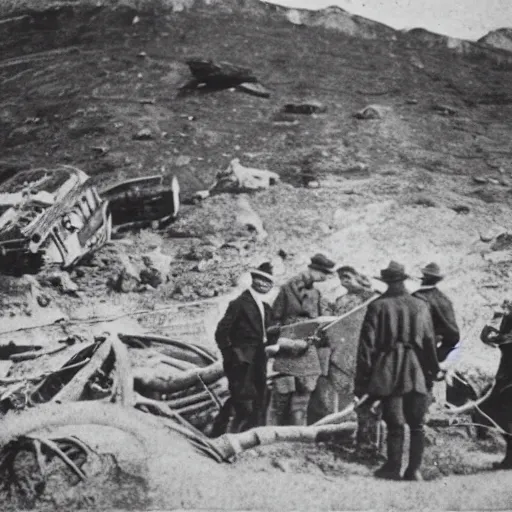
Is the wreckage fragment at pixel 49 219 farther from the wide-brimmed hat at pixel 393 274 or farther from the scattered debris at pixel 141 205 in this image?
the wide-brimmed hat at pixel 393 274

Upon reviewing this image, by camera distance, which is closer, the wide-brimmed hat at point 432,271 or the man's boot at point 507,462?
the man's boot at point 507,462

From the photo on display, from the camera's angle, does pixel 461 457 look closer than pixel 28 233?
Yes

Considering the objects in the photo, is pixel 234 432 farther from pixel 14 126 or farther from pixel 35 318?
pixel 14 126

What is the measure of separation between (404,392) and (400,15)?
10.8 feet

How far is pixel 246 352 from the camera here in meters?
5.19

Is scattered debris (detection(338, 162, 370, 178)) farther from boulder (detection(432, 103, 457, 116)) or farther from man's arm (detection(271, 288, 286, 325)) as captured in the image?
man's arm (detection(271, 288, 286, 325))

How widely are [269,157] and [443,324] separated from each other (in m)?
1.90

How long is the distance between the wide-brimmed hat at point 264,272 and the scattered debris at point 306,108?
1.48m

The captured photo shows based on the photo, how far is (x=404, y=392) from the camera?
5.00 metres

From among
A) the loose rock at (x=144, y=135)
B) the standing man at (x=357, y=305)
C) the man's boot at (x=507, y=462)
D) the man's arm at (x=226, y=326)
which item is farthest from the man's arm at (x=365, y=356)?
the loose rock at (x=144, y=135)

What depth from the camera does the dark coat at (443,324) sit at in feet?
17.1

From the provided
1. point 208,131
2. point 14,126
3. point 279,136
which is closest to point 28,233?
point 14,126

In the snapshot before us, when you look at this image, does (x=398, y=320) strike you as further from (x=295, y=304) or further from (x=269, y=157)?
(x=269, y=157)

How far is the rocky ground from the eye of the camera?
542cm
